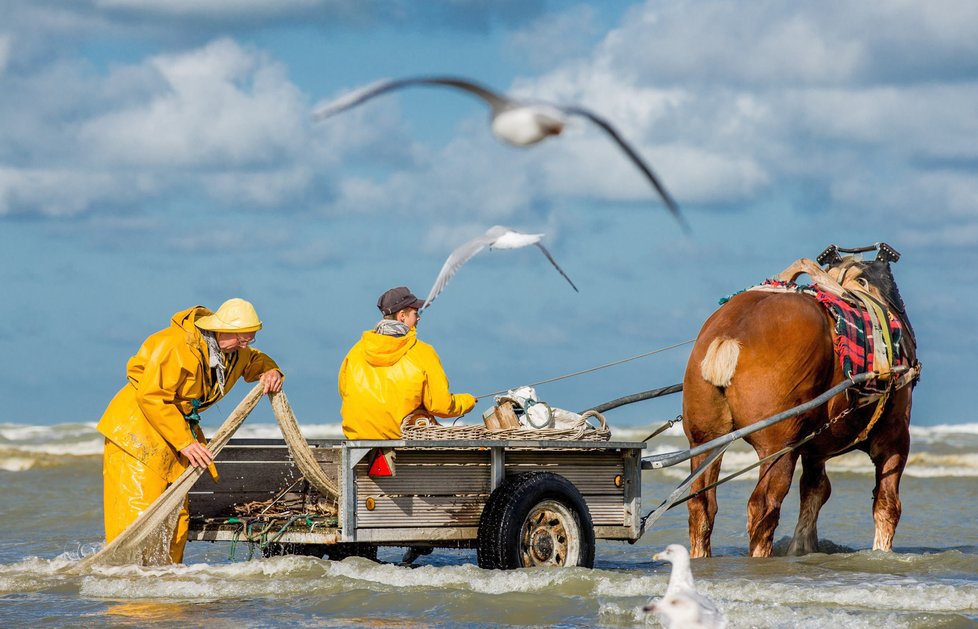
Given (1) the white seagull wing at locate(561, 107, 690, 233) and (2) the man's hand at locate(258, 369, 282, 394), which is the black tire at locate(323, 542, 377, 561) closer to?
(2) the man's hand at locate(258, 369, 282, 394)

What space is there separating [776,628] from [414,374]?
2.49 meters

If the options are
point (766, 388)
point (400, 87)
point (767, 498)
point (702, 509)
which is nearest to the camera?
point (400, 87)

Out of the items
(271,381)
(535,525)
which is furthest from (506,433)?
(271,381)

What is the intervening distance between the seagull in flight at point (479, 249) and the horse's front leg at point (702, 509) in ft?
7.91

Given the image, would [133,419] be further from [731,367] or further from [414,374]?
[731,367]

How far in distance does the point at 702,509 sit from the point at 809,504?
1572mm

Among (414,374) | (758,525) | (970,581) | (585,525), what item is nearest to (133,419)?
(414,374)

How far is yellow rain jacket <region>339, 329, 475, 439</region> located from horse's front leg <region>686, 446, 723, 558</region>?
218cm

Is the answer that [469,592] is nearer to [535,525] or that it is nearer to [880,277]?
[535,525]

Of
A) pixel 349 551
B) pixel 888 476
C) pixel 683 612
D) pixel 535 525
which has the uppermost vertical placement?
pixel 888 476

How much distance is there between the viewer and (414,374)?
7664 mm

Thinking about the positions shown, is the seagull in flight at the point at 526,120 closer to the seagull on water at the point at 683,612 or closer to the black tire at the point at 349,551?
the seagull on water at the point at 683,612

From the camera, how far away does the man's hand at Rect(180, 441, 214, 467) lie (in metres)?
7.30

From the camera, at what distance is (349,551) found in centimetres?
903
